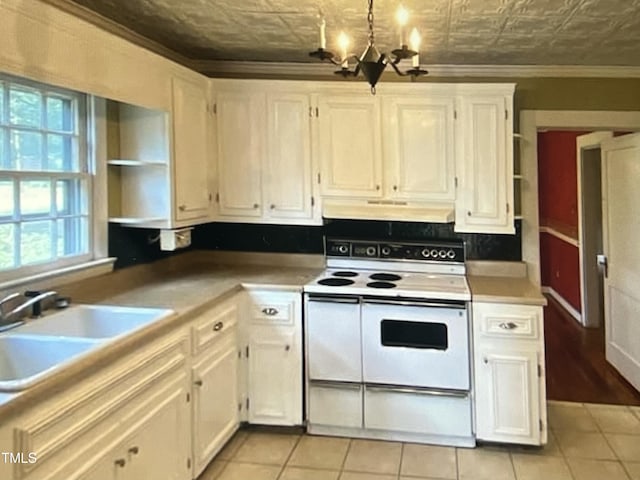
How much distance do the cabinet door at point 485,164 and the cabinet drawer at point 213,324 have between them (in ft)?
4.99

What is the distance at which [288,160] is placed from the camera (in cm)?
381

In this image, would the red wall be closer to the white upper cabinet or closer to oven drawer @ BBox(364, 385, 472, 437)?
oven drawer @ BBox(364, 385, 472, 437)

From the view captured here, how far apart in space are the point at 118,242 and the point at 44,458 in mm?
1777

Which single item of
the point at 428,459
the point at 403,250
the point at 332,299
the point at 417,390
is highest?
the point at 403,250

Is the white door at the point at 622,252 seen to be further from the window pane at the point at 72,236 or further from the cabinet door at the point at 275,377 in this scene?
the window pane at the point at 72,236

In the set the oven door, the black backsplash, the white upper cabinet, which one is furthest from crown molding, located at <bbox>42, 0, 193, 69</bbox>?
the oven door

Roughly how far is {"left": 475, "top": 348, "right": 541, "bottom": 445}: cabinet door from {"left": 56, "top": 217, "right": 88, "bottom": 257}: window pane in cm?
221

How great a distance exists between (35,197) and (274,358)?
158cm

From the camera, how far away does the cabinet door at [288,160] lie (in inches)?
148

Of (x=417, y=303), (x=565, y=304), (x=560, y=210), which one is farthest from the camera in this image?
(x=560, y=210)

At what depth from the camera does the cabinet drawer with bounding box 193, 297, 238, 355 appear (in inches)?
112

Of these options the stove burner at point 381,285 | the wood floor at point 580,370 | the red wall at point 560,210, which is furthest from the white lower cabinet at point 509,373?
the red wall at point 560,210

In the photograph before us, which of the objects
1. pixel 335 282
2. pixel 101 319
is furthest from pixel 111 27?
pixel 335 282

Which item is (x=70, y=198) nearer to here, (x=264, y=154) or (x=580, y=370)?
(x=264, y=154)
